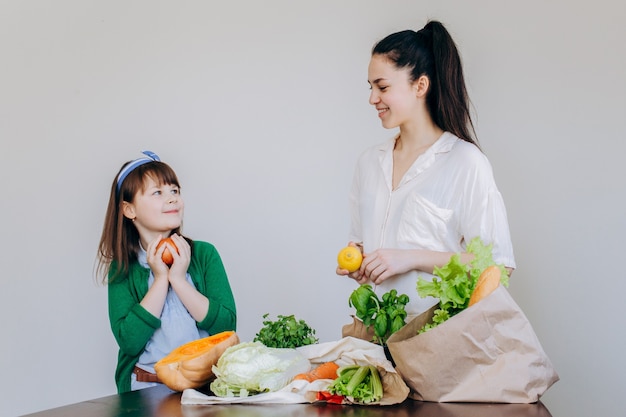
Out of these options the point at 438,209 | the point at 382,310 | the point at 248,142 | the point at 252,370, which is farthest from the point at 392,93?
the point at 248,142

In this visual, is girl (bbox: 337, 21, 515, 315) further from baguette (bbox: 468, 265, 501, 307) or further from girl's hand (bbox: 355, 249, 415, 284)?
baguette (bbox: 468, 265, 501, 307)

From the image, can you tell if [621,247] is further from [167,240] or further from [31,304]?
[31,304]

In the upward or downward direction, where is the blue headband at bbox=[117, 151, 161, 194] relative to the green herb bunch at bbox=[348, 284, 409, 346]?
upward

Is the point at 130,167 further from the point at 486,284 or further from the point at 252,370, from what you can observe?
the point at 486,284

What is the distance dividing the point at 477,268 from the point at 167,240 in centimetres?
115

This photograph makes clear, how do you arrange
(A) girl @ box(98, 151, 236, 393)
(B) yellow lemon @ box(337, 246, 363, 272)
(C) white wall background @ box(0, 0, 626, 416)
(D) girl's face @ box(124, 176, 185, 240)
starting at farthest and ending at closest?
(C) white wall background @ box(0, 0, 626, 416), (D) girl's face @ box(124, 176, 185, 240), (A) girl @ box(98, 151, 236, 393), (B) yellow lemon @ box(337, 246, 363, 272)

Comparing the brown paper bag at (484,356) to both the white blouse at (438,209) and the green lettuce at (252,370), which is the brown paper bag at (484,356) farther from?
the white blouse at (438,209)

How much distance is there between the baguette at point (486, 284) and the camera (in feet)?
5.42

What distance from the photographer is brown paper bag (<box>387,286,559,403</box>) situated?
1.60 metres

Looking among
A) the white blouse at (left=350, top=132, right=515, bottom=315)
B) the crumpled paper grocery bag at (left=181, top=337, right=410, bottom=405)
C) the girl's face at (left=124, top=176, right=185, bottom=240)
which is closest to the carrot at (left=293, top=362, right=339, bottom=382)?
the crumpled paper grocery bag at (left=181, top=337, right=410, bottom=405)

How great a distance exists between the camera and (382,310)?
1920 mm

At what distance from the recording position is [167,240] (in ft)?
8.57

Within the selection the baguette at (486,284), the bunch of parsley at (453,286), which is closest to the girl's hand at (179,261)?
the bunch of parsley at (453,286)

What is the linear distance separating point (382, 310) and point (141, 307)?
2.94ft
